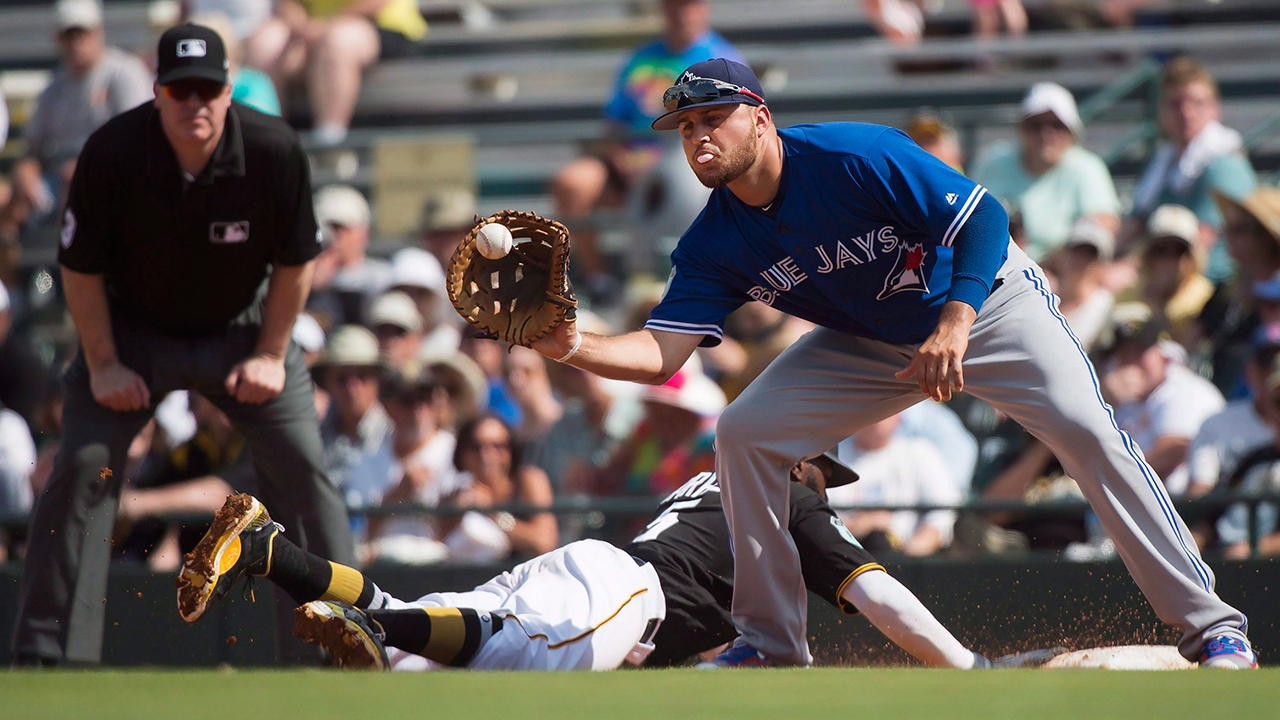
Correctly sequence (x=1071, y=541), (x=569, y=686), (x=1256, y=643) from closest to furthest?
1. (x=569, y=686)
2. (x=1256, y=643)
3. (x=1071, y=541)

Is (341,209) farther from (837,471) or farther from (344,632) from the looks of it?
(344,632)

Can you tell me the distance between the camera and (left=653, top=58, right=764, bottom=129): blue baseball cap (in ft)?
14.6

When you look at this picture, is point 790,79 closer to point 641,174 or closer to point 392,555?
point 641,174

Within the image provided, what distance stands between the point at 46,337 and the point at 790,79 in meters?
5.71

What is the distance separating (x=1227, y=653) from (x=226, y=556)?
2.89 meters

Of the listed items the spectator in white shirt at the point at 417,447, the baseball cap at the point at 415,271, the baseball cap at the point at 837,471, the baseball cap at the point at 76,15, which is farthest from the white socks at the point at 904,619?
the baseball cap at the point at 76,15

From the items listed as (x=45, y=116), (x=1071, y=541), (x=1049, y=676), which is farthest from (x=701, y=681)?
(x=45, y=116)

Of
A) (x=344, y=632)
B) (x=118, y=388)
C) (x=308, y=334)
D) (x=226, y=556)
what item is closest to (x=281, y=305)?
(x=118, y=388)

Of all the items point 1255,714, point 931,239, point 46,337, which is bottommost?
point 46,337

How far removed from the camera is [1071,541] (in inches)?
253

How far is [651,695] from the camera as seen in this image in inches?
137

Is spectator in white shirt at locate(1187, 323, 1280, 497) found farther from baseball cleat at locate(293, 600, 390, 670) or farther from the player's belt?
baseball cleat at locate(293, 600, 390, 670)

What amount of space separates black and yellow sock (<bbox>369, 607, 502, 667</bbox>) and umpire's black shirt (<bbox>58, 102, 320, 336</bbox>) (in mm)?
1609

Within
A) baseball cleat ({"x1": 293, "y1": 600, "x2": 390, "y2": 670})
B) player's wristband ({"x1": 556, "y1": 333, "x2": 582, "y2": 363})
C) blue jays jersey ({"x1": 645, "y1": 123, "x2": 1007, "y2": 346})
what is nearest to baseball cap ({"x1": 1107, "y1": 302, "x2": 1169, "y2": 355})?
blue jays jersey ({"x1": 645, "y1": 123, "x2": 1007, "y2": 346})
